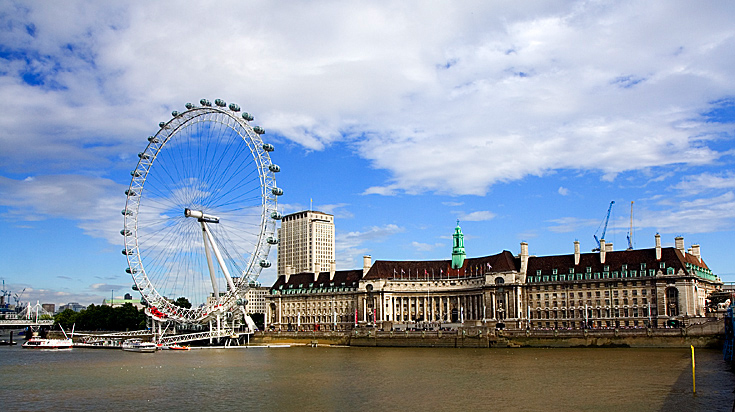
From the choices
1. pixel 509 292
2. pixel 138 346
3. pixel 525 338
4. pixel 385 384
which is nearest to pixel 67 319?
pixel 138 346

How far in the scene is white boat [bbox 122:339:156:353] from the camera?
107625 millimetres

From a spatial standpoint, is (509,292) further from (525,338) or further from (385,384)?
(385,384)

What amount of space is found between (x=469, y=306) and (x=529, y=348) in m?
44.7

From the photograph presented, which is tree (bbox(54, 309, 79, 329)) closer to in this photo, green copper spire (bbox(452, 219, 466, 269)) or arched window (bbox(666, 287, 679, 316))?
green copper spire (bbox(452, 219, 466, 269))

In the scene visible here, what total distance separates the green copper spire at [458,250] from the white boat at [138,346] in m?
70.9

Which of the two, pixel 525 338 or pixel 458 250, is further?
pixel 458 250

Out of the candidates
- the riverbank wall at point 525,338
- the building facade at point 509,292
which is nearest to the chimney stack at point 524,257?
the building facade at point 509,292

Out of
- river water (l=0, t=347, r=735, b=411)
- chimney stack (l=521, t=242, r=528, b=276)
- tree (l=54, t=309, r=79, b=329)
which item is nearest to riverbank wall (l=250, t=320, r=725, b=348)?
A: river water (l=0, t=347, r=735, b=411)

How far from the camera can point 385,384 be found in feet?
180

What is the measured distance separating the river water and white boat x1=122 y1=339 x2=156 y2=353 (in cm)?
2598

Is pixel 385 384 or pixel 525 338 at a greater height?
pixel 525 338

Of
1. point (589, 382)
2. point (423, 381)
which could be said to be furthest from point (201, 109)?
point (589, 382)

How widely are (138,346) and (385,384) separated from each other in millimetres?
68080

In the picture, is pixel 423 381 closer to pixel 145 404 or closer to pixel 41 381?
pixel 145 404
